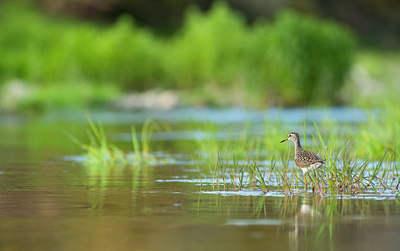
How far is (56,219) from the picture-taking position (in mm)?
8609

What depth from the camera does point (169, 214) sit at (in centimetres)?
893

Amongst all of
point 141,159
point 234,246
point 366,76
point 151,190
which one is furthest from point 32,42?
point 234,246

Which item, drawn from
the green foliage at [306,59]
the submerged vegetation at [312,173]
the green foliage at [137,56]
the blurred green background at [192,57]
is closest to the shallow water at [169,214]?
the submerged vegetation at [312,173]

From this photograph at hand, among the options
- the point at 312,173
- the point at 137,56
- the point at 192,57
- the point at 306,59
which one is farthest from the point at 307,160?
the point at 137,56

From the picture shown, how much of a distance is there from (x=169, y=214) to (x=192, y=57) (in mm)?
46765

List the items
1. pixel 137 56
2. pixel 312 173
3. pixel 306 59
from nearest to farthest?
pixel 312 173, pixel 306 59, pixel 137 56

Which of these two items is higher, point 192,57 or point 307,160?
point 192,57

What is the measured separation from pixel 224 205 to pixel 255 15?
85.5 metres

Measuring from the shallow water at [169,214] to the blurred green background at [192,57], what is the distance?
7.40 m

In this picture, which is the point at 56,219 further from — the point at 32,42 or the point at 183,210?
the point at 32,42

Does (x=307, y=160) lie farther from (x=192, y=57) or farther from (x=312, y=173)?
(x=192, y=57)

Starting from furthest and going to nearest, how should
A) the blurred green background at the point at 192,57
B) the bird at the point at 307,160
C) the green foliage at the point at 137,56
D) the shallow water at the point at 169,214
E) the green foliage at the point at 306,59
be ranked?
the green foliage at the point at 137,56 < the blurred green background at the point at 192,57 < the green foliage at the point at 306,59 < the bird at the point at 307,160 < the shallow water at the point at 169,214

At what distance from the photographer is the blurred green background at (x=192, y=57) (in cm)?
3506

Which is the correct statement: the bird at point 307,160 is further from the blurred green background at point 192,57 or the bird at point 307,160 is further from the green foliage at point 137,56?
the green foliage at point 137,56
